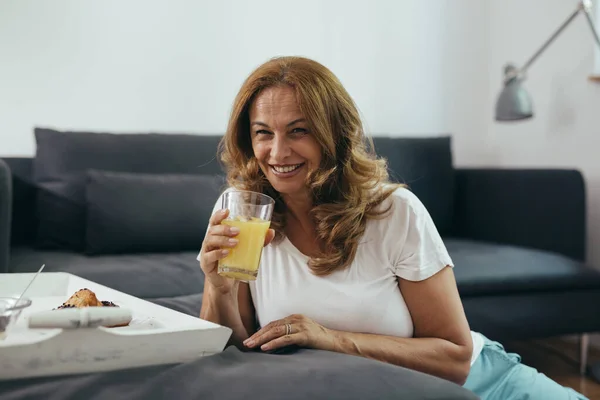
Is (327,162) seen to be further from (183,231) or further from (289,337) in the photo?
(183,231)

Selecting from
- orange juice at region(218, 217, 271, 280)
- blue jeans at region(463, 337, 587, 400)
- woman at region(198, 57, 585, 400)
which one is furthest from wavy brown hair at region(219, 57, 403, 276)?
blue jeans at region(463, 337, 587, 400)

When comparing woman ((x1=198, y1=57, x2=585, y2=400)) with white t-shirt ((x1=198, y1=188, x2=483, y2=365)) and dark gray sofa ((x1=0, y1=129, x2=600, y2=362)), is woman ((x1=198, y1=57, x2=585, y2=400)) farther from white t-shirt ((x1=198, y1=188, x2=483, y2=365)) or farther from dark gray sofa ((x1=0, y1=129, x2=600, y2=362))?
dark gray sofa ((x1=0, y1=129, x2=600, y2=362))

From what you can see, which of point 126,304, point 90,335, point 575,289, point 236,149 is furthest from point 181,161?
point 90,335

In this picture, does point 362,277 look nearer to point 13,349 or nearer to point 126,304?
point 126,304

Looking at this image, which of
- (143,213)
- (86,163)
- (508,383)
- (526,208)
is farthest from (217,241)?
(526,208)

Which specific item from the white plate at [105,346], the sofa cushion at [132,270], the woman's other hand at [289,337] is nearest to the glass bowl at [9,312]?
the white plate at [105,346]

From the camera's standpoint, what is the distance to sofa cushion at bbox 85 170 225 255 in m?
2.43

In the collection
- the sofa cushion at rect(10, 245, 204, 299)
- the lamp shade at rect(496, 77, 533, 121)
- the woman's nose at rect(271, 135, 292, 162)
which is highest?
the lamp shade at rect(496, 77, 533, 121)

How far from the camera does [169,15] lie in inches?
120

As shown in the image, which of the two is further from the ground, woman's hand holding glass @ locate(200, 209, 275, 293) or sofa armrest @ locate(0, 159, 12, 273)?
woman's hand holding glass @ locate(200, 209, 275, 293)

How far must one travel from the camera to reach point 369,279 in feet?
4.15

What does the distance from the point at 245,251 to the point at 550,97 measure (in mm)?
2531

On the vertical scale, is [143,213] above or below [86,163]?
below

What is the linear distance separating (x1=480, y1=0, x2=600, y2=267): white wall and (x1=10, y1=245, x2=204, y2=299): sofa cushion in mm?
1544
